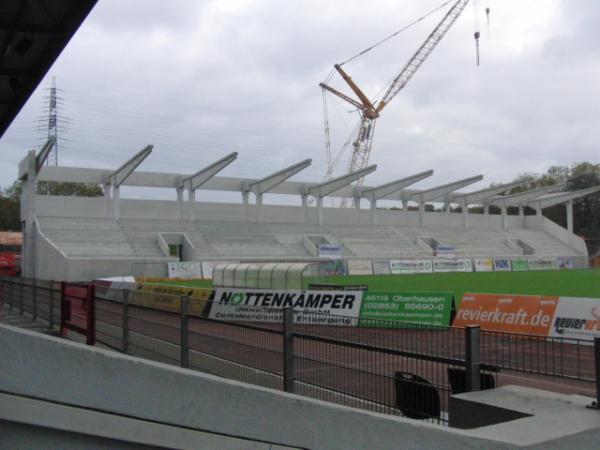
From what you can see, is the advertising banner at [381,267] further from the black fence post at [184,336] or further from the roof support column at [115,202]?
the black fence post at [184,336]

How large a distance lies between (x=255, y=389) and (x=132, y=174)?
55.5m

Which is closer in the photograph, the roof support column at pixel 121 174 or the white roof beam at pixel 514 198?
the roof support column at pixel 121 174

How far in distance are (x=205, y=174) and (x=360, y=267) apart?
1753cm

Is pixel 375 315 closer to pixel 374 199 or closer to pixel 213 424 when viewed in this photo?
pixel 213 424

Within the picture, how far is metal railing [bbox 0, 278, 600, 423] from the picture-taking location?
5602 mm

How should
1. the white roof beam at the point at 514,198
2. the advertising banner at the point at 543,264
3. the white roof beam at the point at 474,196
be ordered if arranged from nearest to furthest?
the advertising banner at the point at 543,264, the white roof beam at the point at 474,196, the white roof beam at the point at 514,198

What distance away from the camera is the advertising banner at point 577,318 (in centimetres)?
1346

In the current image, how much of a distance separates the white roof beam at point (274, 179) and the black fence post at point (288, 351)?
51.0m

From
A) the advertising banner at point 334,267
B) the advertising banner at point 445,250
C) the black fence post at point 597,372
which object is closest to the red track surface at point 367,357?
the black fence post at point 597,372

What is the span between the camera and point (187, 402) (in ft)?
9.76

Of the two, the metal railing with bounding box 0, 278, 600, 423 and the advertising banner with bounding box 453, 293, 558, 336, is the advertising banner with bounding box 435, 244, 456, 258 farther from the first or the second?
the metal railing with bounding box 0, 278, 600, 423

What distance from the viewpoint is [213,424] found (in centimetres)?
303

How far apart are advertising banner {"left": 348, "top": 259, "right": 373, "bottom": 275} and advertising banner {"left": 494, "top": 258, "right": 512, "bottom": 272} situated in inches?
566

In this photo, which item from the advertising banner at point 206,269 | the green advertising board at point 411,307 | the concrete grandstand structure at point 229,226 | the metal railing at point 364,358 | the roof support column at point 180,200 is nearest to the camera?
the metal railing at point 364,358
